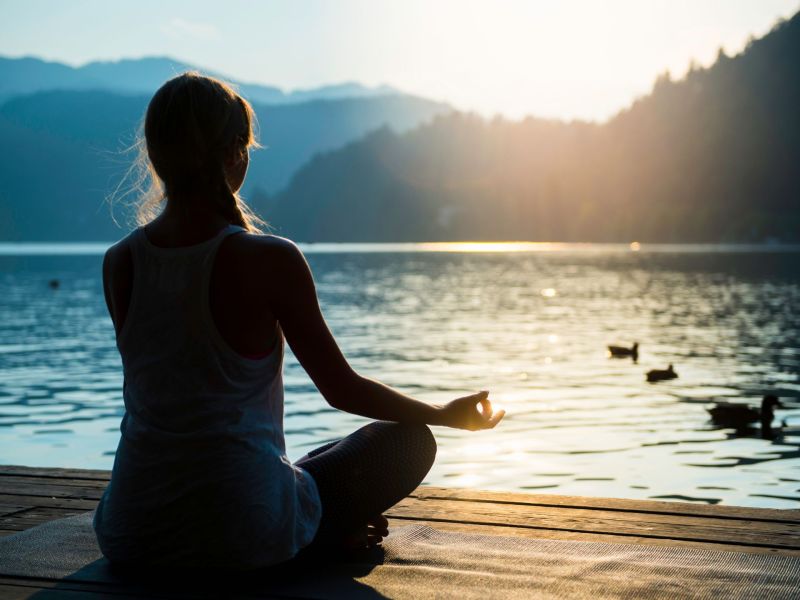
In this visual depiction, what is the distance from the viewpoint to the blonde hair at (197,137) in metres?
3.21

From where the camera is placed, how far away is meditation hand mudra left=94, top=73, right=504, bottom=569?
3262 mm

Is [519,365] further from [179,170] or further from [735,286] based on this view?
[735,286]

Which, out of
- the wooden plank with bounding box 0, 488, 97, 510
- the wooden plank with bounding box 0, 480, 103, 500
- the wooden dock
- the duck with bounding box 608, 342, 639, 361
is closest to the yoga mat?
the wooden dock

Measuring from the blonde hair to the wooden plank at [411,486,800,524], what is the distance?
2605 mm

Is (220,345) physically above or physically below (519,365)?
above

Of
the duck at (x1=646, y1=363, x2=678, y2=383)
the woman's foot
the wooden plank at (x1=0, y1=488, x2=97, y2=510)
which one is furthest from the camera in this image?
the duck at (x1=646, y1=363, x2=678, y2=383)

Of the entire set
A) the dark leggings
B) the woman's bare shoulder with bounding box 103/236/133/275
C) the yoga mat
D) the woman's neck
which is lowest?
the yoga mat

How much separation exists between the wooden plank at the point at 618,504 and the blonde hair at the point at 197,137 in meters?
2.61

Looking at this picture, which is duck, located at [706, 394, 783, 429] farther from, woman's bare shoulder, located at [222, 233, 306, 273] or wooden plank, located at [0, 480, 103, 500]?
woman's bare shoulder, located at [222, 233, 306, 273]

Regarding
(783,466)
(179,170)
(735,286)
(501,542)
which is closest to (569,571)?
(501,542)

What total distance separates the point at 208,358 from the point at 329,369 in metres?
0.44

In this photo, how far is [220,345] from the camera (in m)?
3.28

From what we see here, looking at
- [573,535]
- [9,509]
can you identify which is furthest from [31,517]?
[573,535]

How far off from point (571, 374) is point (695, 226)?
184392mm
